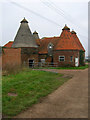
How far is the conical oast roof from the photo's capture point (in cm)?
2439

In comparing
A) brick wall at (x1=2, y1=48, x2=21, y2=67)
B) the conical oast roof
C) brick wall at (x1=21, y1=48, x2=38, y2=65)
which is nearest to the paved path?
brick wall at (x1=2, y1=48, x2=21, y2=67)

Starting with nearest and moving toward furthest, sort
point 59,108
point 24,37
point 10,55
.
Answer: point 59,108
point 10,55
point 24,37

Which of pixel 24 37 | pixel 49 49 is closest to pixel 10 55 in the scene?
pixel 24 37

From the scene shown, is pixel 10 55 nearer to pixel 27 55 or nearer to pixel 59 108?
pixel 27 55

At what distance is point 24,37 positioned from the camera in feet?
80.7

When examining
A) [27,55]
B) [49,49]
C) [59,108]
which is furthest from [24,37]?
[59,108]

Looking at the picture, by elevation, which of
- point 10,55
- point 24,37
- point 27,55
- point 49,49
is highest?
point 24,37

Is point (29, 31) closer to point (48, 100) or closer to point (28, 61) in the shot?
point (28, 61)

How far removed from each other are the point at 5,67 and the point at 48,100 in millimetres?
9308

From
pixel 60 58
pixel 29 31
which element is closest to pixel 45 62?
pixel 60 58

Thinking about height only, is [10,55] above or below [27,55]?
below

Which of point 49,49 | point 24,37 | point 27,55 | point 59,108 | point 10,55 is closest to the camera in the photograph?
point 59,108

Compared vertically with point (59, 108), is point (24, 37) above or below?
above

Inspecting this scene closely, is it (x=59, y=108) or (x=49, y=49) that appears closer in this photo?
(x=59, y=108)
